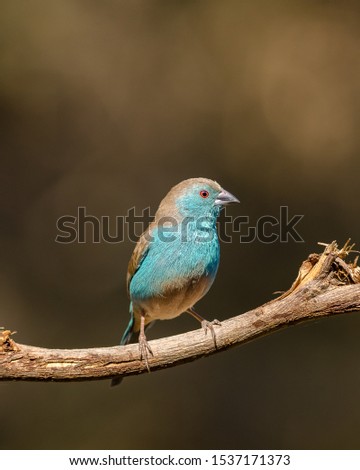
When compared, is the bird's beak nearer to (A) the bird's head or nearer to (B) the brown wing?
(A) the bird's head

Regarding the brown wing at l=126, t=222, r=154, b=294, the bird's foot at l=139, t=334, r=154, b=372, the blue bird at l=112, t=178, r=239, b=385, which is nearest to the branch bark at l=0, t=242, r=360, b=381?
the bird's foot at l=139, t=334, r=154, b=372

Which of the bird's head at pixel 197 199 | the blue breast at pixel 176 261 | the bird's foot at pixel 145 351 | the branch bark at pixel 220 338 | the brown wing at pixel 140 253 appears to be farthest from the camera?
the bird's head at pixel 197 199

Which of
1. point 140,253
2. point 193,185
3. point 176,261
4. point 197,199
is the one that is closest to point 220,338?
point 176,261

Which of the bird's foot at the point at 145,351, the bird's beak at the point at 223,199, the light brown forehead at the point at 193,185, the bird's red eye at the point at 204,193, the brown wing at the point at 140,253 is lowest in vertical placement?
the bird's foot at the point at 145,351

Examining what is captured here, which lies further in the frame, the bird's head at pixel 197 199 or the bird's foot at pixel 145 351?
the bird's head at pixel 197 199

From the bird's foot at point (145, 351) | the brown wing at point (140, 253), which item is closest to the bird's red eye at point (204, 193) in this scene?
the brown wing at point (140, 253)

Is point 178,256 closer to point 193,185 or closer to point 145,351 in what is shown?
point 193,185

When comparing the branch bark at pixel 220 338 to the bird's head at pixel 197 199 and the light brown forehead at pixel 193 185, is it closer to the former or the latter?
the bird's head at pixel 197 199
